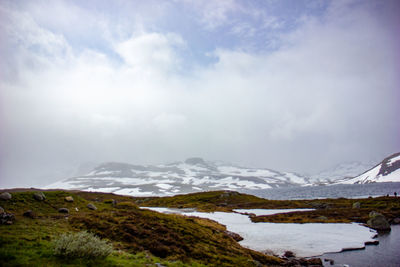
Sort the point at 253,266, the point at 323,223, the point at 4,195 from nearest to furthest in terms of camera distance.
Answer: the point at 253,266 → the point at 4,195 → the point at 323,223

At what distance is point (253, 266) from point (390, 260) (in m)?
15.6

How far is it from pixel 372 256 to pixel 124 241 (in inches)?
1041

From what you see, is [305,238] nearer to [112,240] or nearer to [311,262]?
[311,262]

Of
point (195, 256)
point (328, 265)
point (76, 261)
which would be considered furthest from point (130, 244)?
point (328, 265)

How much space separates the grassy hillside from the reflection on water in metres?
7.14

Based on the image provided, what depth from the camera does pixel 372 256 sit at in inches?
1042

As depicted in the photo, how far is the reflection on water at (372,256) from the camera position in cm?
2420

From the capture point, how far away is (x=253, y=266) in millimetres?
21172

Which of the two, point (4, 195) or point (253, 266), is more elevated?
point (4, 195)

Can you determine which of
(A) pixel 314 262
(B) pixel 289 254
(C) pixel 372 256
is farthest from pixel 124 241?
(C) pixel 372 256

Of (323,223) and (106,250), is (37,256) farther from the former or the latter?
(323,223)

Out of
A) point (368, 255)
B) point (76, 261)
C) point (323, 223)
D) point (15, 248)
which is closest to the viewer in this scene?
point (76, 261)

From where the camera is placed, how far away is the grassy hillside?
15.2 metres

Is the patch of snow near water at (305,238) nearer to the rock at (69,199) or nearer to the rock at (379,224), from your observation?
the rock at (379,224)
